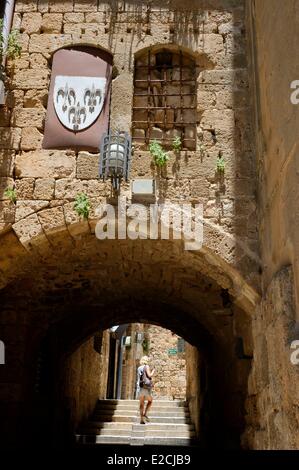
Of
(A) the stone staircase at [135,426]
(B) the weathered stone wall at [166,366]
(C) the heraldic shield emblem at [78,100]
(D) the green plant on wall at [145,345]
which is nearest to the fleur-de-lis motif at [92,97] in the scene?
(C) the heraldic shield emblem at [78,100]

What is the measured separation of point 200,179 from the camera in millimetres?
4625

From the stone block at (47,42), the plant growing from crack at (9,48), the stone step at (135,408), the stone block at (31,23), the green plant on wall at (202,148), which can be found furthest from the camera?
the stone step at (135,408)

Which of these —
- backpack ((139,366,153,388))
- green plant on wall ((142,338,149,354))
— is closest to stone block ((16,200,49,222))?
backpack ((139,366,153,388))

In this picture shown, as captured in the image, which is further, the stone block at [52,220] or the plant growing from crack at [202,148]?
the plant growing from crack at [202,148]

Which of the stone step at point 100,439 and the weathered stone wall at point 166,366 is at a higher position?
the weathered stone wall at point 166,366

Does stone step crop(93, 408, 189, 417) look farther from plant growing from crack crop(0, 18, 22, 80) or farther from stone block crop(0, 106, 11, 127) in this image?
plant growing from crack crop(0, 18, 22, 80)

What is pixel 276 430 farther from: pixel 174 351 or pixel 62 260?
pixel 174 351

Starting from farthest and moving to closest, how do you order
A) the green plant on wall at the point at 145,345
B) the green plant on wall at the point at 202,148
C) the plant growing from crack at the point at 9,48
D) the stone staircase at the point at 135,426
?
the green plant on wall at the point at 145,345 < the stone staircase at the point at 135,426 < the plant growing from crack at the point at 9,48 < the green plant on wall at the point at 202,148

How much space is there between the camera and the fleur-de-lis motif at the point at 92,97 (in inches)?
194

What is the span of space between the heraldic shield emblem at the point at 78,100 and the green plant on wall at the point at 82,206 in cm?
74

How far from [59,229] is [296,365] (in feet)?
7.52

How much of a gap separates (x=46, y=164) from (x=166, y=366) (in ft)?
43.0

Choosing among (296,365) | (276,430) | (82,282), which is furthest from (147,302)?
(296,365)

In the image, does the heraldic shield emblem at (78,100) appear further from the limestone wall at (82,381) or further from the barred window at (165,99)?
the limestone wall at (82,381)
